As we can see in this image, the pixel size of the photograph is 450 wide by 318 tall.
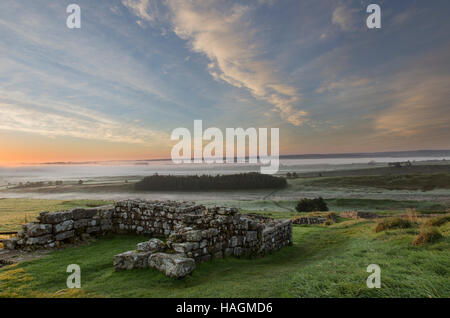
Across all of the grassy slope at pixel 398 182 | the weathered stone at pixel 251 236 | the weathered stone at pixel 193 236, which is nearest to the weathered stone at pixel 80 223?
the weathered stone at pixel 193 236

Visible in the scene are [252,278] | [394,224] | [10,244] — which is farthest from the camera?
[394,224]

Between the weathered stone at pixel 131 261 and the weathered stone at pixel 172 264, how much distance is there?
20 cm

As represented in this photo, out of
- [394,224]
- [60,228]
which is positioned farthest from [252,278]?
[394,224]

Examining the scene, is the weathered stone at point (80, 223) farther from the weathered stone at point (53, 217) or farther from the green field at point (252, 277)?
the green field at point (252, 277)

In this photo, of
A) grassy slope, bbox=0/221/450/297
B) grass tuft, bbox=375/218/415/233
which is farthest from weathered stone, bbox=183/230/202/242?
grass tuft, bbox=375/218/415/233

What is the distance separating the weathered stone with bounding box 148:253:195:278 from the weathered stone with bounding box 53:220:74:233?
19.4ft

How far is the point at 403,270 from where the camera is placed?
546 cm

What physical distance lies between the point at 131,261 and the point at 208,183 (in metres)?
49.4

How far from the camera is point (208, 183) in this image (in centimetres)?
5566

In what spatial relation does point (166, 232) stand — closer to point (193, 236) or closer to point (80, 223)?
point (80, 223)

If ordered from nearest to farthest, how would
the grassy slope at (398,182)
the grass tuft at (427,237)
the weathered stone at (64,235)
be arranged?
the grass tuft at (427,237) → the weathered stone at (64,235) → the grassy slope at (398,182)

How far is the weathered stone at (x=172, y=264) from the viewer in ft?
18.7

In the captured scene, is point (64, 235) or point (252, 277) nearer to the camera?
point (252, 277)

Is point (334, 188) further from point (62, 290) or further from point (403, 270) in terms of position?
point (62, 290)
